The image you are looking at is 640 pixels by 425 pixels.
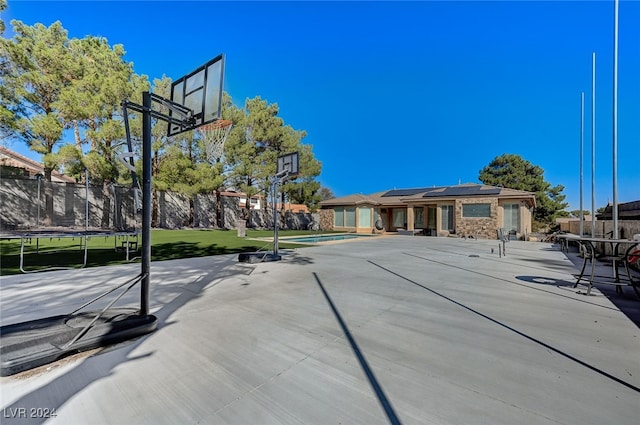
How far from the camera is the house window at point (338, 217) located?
2652 cm

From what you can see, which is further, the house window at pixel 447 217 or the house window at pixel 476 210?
the house window at pixel 447 217

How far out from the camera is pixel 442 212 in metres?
21.6

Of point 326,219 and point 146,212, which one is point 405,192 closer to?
point 326,219

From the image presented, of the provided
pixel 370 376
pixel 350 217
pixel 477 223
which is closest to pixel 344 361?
pixel 370 376

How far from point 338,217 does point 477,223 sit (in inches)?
477

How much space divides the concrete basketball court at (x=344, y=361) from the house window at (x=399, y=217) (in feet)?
74.0

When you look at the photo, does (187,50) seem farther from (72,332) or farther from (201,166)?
(72,332)

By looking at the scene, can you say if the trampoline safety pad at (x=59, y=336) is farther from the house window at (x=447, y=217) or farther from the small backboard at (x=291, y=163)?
the house window at (x=447, y=217)

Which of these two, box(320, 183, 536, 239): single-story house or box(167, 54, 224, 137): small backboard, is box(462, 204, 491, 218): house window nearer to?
box(320, 183, 536, 239): single-story house

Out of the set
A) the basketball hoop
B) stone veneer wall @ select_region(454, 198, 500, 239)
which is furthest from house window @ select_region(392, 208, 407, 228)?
the basketball hoop

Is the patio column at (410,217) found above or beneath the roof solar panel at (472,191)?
beneath

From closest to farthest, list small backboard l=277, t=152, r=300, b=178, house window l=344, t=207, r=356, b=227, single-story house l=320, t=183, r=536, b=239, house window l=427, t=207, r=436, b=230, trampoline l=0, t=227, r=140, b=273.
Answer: trampoline l=0, t=227, r=140, b=273 → small backboard l=277, t=152, r=300, b=178 → single-story house l=320, t=183, r=536, b=239 → house window l=427, t=207, r=436, b=230 → house window l=344, t=207, r=356, b=227

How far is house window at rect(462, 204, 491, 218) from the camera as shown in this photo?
1931 cm

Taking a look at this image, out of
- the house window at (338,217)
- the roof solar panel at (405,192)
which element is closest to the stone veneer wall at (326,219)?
the house window at (338,217)
